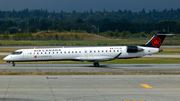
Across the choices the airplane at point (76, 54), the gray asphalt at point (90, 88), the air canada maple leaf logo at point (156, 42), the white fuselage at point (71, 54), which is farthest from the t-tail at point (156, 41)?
the gray asphalt at point (90, 88)

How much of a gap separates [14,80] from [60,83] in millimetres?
4347

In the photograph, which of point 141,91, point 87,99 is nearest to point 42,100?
point 87,99

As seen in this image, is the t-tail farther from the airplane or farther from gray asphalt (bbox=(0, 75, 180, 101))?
gray asphalt (bbox=(0, 75, 180, 101))

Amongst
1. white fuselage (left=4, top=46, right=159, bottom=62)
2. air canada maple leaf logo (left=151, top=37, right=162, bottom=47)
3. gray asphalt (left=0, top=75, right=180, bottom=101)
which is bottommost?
gray asphalt (left=0, top=75, right=180, bottom=101)

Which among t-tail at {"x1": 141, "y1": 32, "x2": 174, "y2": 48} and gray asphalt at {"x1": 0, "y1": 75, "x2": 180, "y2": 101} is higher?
t-tail at {"x1": 141, "y1": 32, "x2": 174, "y2": 48}

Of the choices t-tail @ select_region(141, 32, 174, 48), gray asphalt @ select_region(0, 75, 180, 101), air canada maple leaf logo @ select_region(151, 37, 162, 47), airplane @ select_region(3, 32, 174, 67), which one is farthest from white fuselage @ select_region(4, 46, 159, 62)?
gray asphalt @ select_region(0, 75, 180, 101)

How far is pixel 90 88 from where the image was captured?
20328 millimetres

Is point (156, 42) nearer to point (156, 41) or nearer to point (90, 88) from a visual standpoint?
point (156, 41)

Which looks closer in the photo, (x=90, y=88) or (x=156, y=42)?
(x=90, y=88)

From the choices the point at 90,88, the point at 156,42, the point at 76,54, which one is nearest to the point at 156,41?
the point at 156,42

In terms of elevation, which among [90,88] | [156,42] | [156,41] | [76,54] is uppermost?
[156,41]

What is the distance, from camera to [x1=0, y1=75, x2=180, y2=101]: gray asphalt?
17.2 meters

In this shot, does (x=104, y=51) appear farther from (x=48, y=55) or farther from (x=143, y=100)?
(x=143, y=100)

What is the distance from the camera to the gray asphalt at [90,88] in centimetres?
1722
